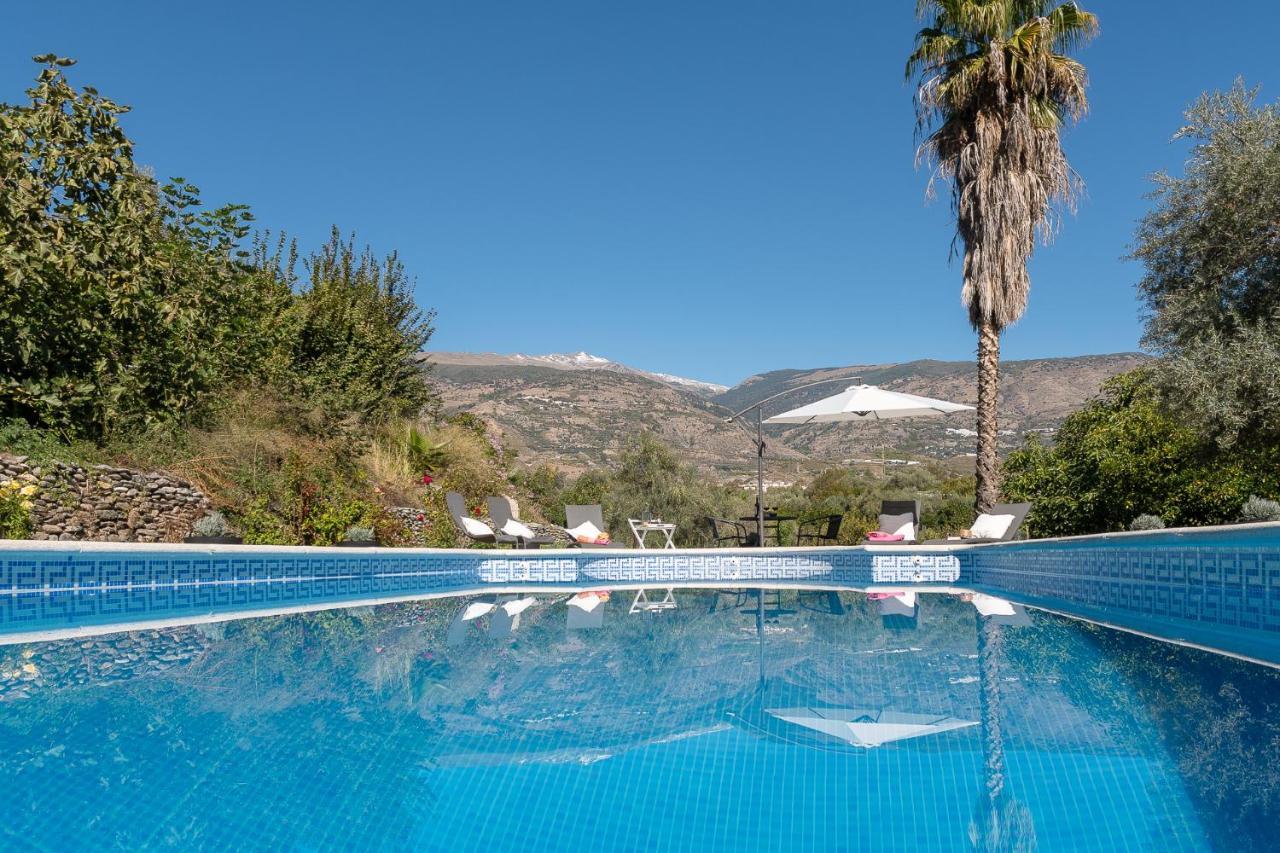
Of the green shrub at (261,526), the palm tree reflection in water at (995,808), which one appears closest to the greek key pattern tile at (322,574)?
the green shrub at (261,526)

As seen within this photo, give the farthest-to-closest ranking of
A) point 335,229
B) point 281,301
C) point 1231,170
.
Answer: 1. point 335,229
2. point 281,301
3. point 1231,170

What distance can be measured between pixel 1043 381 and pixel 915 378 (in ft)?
30.5

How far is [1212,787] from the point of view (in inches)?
116

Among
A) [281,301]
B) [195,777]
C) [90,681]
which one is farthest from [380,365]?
[195,777]

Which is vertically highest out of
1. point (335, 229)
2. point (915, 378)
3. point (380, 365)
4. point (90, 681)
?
point (915, 378)

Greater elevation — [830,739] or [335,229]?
[335,229]

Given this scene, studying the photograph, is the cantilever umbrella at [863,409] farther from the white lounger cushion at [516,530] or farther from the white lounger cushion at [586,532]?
the white lounger cushion at [516,530]

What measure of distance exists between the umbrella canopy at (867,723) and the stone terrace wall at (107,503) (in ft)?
25.2

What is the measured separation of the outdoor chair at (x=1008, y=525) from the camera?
1115 centimetres

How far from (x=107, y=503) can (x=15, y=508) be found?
1.01m

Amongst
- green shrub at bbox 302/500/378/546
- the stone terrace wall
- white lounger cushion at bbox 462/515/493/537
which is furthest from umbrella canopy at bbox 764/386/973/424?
the stone terrace wall

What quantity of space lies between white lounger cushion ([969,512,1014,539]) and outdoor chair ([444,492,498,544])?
6.25m

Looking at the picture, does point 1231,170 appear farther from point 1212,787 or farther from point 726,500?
point 726,500

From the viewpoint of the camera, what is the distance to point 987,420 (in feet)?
39.8
